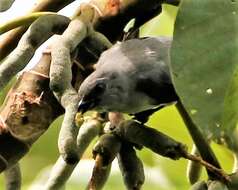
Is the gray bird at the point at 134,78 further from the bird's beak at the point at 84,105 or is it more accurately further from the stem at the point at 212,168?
the stem at the point at 212,168

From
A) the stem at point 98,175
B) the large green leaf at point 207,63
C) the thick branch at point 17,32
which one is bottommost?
the stem at point 98,175

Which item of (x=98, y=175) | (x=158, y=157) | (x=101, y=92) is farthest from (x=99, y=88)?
(x=158, y=157)

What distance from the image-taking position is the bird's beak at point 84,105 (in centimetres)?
81

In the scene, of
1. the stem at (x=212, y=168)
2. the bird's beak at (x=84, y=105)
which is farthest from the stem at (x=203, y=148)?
the bird's beak at (x=84, y=105)

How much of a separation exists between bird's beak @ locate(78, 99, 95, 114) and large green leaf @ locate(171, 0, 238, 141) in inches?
4.9

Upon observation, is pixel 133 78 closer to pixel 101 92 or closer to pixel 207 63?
pixel 101 92

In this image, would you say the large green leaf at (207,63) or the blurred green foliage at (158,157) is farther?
the blurred green foliage at (158,157)

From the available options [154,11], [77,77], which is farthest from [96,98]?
[154,11]

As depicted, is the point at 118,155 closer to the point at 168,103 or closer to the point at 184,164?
the point at 168,103

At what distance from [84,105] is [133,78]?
0.13 meters

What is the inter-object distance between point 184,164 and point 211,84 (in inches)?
20.8

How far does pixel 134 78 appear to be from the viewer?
3.08 feet

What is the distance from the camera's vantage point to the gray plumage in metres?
0.92

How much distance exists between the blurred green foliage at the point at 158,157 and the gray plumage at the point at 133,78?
240 mm
